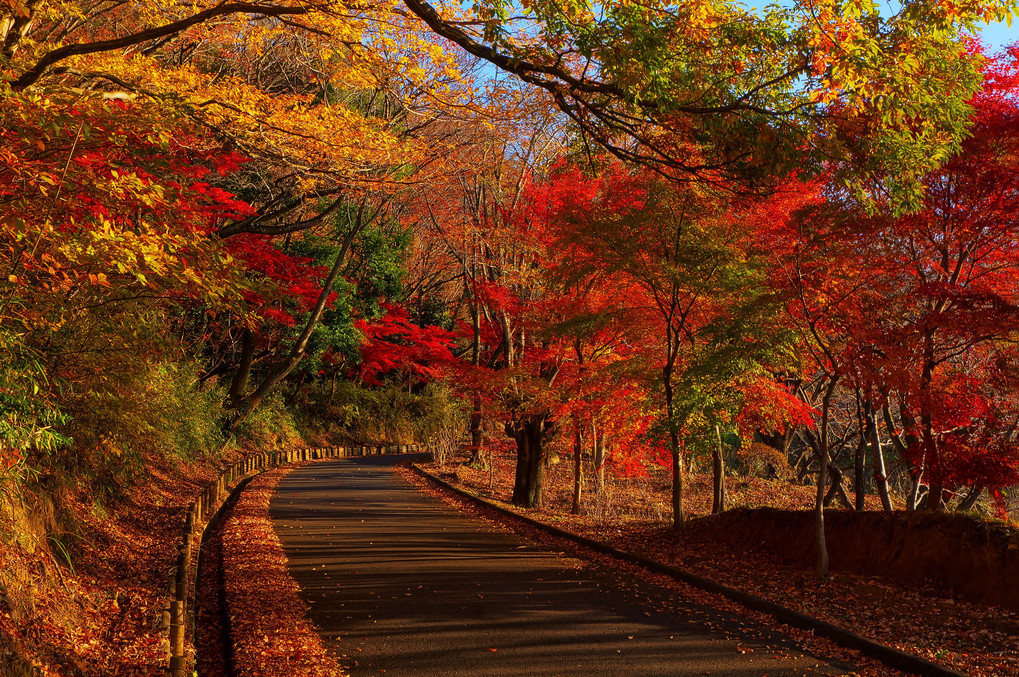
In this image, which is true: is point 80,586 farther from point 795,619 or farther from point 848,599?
point 848,599

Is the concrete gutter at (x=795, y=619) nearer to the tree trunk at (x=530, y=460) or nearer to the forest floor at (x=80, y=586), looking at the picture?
the tree trunk at (x=530, y=460)

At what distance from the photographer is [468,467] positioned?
29828mm

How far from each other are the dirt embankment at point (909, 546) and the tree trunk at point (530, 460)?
6983mm

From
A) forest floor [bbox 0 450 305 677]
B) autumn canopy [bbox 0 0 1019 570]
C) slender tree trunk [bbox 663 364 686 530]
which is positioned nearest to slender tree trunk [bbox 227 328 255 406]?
autumn canopy [bbox 0 0 1019 570]

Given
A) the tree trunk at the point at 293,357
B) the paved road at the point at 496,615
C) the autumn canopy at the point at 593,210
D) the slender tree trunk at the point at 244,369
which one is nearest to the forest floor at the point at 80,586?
the autumn canopy at the point at 593,210

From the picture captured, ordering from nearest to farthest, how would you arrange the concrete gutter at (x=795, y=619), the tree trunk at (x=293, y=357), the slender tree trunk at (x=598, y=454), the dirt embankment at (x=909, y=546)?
1. the concrete gutter at (x=795, y=619)
2. the dirt embankment at (x=909, y=546)
3. the slender tree trunk at (x=598, y=454)
4. the tree trunk at (x=293, y=357)

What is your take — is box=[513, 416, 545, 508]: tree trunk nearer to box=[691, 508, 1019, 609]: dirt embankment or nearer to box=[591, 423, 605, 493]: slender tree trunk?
box=[591, 423, 605, 493]: slender tree trunk

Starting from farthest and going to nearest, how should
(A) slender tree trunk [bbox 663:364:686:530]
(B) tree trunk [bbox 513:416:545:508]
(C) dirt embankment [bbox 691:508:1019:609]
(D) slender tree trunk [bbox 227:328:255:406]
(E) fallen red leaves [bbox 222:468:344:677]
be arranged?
(D) slender tree trunk [bbox 227:328:255:406]
(B) tree trunk [bbox 513:416:545:508]
(A) slender tree trunk [bbox 663:364:686:530]
(C) dirt embankment [bbox 691:508:1019:609]
(E) fallen red leaves [bbox 222:468:344:677]

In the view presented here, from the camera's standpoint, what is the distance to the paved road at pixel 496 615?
686 centimetres

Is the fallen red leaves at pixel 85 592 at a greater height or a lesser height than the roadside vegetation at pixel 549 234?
lesser

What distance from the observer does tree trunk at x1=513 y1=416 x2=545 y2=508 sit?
1936 cm

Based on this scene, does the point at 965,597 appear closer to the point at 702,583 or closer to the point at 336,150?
the point at 702,583

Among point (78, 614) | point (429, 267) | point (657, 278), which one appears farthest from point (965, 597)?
point (429, 267)

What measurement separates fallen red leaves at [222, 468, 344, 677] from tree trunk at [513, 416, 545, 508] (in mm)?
7530
